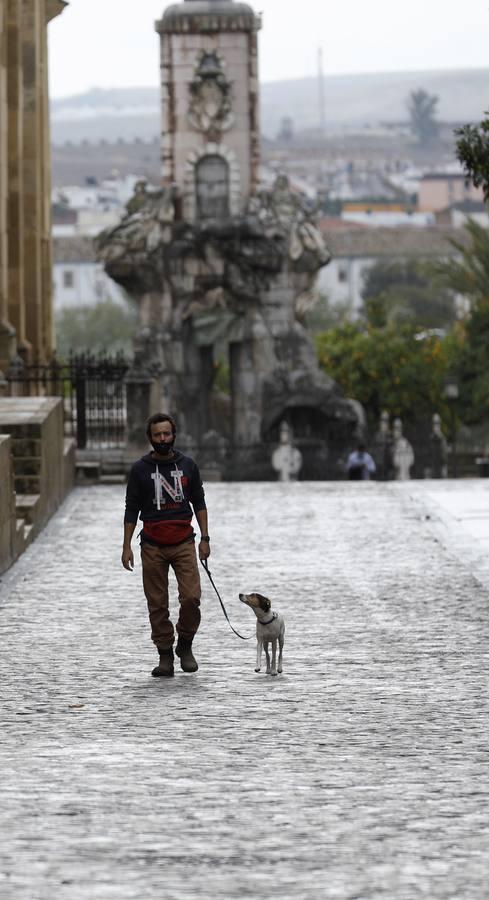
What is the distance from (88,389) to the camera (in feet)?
122

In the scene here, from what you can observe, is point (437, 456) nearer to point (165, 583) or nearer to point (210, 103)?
point (210, 103)

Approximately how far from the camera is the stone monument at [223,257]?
198 feet

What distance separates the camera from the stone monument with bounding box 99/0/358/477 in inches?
2377

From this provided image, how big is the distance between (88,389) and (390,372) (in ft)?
142

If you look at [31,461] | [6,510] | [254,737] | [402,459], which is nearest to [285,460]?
[402,459]

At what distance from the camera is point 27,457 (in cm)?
2394

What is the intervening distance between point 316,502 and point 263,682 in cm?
1490

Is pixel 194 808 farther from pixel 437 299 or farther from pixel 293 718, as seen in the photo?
pixel 437 299

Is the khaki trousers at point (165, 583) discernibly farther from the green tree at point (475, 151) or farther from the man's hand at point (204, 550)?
the green tree at point (475, 151)

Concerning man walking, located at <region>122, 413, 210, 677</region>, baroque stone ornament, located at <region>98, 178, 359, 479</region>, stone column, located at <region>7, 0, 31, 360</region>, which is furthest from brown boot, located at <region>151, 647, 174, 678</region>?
baroque stone ornament, located at <region>98, 178, 359, 479</region>

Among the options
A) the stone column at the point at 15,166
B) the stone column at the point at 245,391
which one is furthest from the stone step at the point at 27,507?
the stone column at the point at 245,391

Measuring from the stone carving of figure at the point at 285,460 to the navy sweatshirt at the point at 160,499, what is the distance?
41558 millimetres

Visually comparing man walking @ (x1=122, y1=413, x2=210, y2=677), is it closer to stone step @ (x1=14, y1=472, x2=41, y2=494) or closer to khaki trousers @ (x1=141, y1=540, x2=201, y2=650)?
khaki trousers @ (x1=141, y1=540, x2=201, y2=650)

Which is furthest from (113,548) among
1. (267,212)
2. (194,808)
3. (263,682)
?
(267,212)
